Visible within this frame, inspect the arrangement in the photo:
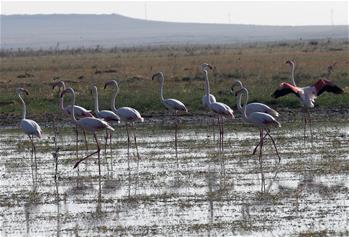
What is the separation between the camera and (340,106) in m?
25.1

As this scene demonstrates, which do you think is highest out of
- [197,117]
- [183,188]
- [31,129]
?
[31,129]

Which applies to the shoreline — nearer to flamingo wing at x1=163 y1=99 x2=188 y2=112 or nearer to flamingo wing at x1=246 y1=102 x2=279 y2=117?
flamingo wing at x1=163 y1=99 x2=188 y2=112

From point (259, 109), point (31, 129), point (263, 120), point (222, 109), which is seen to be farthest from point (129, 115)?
point (263, 120)

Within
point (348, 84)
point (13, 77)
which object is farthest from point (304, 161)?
point (13, 77)

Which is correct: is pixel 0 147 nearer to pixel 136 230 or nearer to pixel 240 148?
pixel 240 148

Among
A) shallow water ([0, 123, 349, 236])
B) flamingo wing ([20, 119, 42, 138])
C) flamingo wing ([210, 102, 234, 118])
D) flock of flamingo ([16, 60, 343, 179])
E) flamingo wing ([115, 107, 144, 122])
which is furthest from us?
flamingo wing ([210, 102, 234, 118])

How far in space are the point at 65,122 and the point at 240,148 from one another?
23.5 feet

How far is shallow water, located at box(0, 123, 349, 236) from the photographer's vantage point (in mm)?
11336

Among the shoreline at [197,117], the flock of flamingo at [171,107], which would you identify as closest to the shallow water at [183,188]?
the flock of flamingo at [171,107]

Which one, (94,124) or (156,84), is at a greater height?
(94,124)

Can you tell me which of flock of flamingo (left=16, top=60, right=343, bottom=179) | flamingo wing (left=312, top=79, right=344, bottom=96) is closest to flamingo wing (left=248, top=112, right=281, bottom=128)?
flock of flamingo (left=16, top=60, right=343, bottom=179)

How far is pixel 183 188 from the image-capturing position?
14094 millimetres

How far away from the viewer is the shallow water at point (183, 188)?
37.2 ft

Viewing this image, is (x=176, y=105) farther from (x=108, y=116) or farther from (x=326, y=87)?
(x=326, y=87)
